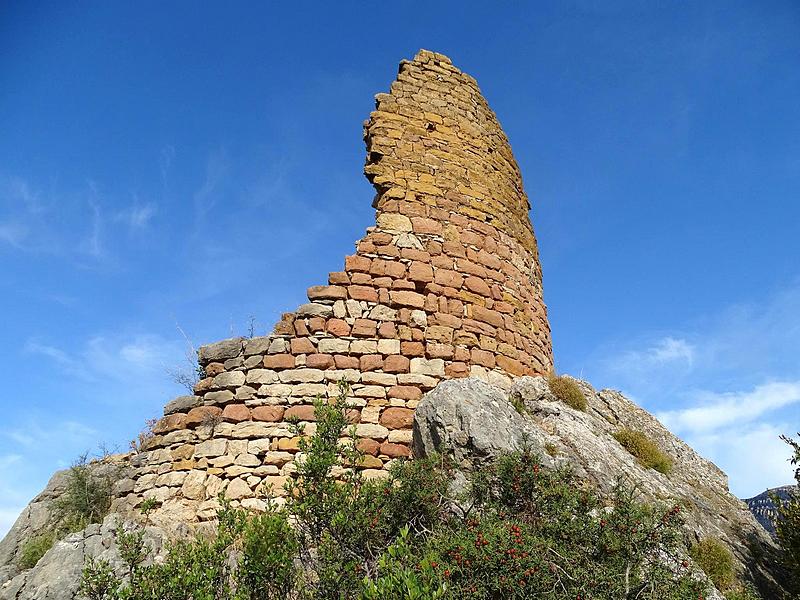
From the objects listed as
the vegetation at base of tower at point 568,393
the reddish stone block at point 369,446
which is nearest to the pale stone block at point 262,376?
the reddish stone block at point 369,446

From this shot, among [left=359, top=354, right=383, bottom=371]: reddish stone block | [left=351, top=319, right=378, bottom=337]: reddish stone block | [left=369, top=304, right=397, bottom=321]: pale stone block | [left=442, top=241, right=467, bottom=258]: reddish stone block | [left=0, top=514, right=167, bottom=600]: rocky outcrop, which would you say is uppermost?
[left=442, top=241, right=467, bottom=258]: reddish stone block

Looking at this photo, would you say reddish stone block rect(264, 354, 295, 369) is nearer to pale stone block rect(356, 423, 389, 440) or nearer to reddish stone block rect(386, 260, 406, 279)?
pale stone block rect(356, 423, 389, 440)

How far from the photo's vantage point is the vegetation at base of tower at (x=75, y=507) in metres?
6.06

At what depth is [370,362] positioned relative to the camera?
6.79 metres

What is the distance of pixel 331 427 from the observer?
4988 mm

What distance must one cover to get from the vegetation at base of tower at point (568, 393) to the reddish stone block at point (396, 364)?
194 cm

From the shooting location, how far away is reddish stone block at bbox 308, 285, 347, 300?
7.02 meters

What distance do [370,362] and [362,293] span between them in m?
0.89

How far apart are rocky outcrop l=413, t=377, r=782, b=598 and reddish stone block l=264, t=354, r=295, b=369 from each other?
163 centimetres

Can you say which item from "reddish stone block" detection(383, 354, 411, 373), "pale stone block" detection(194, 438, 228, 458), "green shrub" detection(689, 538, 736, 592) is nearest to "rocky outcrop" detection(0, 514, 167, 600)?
"pale stone block" detection(194, 438, 228, 458)

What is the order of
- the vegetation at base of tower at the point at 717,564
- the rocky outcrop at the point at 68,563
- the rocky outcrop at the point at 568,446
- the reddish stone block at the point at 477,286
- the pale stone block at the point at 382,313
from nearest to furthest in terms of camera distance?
the rocky outcrop at the point at 68,563 → the vegetation at base of tower at the point at 717,564 → the rocky outcrop at the point at 568,446 → the pale stone block at the point at 382,313 → the reddish stone block at the point at 477,286

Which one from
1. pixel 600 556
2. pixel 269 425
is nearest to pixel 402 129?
pixel 269 425

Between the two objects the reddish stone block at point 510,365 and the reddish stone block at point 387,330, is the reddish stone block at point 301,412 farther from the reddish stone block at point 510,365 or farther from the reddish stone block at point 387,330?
the reddish stone block at point 510,365

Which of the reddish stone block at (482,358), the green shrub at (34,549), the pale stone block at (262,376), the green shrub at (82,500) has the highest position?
the reddish stone block at (482,358)
